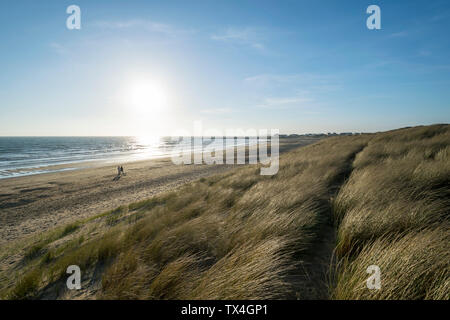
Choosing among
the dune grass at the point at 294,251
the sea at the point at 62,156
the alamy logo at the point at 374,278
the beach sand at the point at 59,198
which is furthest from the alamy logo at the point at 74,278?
the sea at the point at 62,156

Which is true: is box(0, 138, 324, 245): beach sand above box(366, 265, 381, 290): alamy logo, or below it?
below

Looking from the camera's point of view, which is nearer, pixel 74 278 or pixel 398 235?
pixel 398 235

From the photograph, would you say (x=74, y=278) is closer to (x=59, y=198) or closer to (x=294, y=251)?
(x=294, y=251)

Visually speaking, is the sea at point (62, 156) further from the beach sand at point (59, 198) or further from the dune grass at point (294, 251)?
the dune grass at point (294, 251)

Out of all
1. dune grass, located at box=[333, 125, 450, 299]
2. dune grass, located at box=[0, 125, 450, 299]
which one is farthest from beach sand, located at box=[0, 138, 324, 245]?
dune grass, located at box=[333, 125, 450, 299]

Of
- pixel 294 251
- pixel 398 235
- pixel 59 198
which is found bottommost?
pixel 59 198

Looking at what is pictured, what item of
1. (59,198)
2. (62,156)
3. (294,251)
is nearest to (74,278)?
(294,251)

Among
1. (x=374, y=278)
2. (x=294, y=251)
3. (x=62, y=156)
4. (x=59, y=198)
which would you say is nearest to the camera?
(x=374, y=278)

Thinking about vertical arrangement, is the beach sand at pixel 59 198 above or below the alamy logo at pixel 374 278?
below

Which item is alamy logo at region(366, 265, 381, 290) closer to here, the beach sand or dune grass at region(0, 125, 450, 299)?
dune grass at region(0, 125, 450, 299)

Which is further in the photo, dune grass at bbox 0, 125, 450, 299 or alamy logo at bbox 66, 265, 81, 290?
alamy logo at bbox 66, 265, 81, 290

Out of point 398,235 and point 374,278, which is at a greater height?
point 398,235
